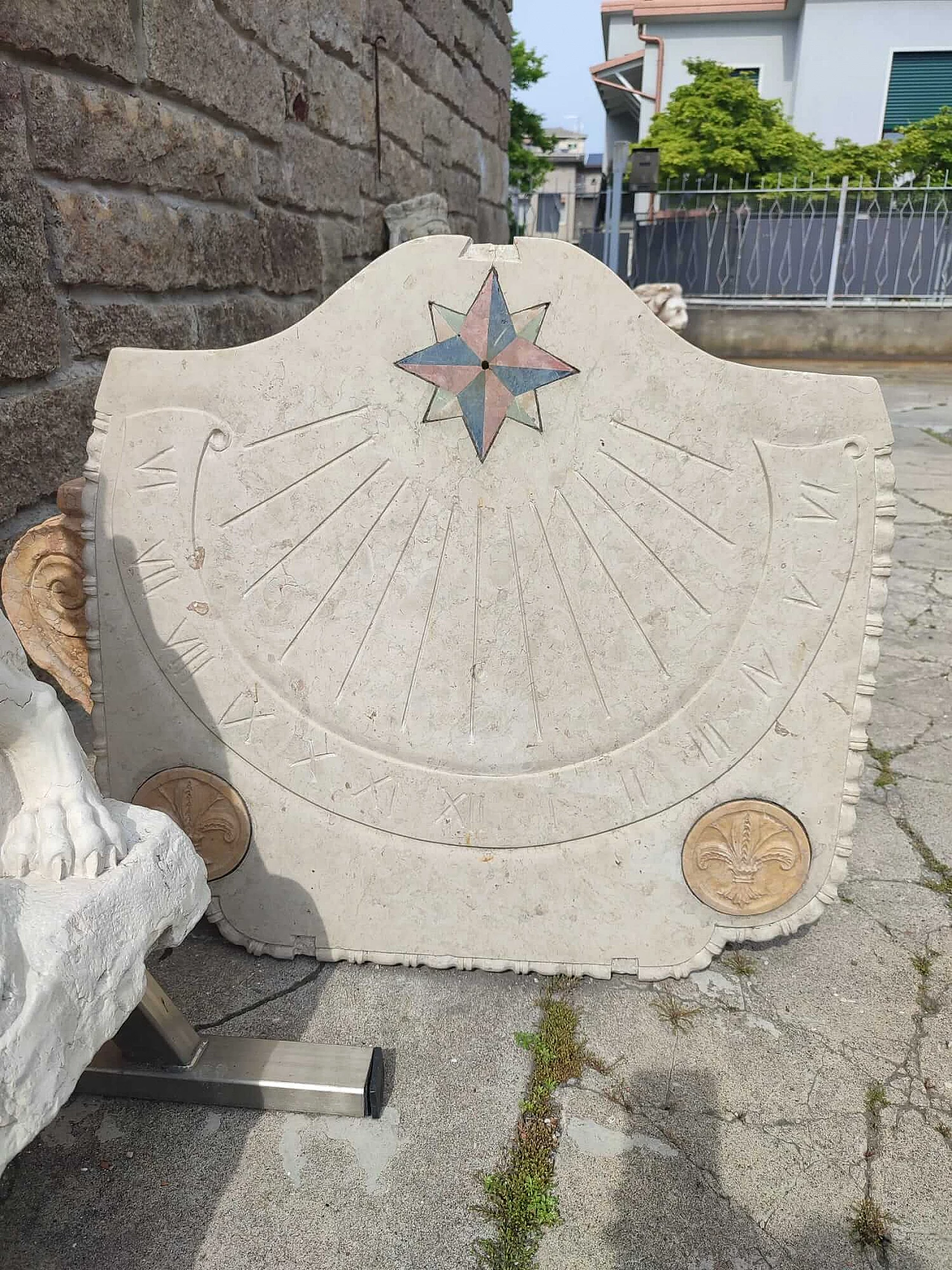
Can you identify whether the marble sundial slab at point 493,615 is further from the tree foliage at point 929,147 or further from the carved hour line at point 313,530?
the tree foliage at point 929,147

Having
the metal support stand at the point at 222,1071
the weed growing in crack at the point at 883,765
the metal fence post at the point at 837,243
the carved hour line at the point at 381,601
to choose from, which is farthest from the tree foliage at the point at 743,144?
the metal support stand at the point at 222,1071

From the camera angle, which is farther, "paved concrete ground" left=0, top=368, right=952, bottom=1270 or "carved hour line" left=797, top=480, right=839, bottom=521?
"carved hour line" left=797, top=480, right=839, bottom=521

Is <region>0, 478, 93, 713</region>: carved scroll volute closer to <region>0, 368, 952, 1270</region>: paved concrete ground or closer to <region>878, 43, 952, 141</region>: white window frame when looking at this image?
<region>0, 368, 952, 1270</region>: paved concrete ground

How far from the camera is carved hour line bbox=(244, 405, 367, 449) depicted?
1.53 meters

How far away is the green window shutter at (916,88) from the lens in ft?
45.1

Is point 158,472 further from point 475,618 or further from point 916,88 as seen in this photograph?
point 916,88

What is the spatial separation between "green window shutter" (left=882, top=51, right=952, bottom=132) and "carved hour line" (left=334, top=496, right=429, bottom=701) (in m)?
15.6

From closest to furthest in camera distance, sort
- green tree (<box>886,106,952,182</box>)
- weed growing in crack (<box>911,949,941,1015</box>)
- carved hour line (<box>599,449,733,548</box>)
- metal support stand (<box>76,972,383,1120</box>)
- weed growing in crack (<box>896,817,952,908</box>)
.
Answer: metal support stand (<box>76,972,383,1120</box>), carved hour line (<box>599,449,733,548</box>), weed growing in crack (<box>911,949,941,1015</box>), weed growing in crack (<box>896,817,952,908</box>), green tree (<box>886,106,952,182</box>)

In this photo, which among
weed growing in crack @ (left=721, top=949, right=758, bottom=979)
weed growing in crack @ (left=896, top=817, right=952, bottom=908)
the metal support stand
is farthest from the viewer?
weed growing in crack @ (left=896, top=817, right=952, bottom=908)

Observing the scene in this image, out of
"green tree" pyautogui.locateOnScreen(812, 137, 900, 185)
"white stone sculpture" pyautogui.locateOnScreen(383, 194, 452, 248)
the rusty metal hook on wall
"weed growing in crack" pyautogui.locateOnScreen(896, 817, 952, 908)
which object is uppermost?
"green tree" pyautogui.locateOnScreen(812, 137, 900, 185)

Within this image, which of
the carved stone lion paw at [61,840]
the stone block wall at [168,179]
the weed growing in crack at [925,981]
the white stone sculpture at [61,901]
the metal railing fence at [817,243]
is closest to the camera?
the white stone sculpture at [61,901]

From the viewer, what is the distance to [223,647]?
1.62 m

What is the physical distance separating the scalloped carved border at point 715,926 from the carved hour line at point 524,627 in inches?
18.6

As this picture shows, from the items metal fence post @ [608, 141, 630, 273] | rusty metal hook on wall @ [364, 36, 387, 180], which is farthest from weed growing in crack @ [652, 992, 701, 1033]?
metal fence post @ [608, 141, 630, 273]
